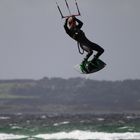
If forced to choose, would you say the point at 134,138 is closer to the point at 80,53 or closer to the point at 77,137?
the point at 77,137

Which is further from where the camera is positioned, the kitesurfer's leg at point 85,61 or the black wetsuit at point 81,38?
the kitesurfer's leg at point 85,61

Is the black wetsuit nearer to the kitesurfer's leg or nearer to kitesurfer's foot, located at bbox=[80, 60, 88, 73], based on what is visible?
the kitesurfer's leg

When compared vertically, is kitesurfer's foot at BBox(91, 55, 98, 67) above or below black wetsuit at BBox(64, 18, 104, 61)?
below

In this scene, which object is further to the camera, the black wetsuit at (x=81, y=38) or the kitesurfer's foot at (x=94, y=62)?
the kitesurfer's foot at (x=94, y=62)

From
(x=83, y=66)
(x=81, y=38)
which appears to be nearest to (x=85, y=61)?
(x=83, y=66)

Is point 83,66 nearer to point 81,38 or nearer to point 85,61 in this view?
point 85,61

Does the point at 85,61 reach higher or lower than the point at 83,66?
higher

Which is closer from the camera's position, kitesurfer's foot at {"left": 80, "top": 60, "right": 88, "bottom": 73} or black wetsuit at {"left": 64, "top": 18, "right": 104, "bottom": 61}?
black wetsuit at {"left": 64, "top": 18, "right": 104, "bottom": 61}

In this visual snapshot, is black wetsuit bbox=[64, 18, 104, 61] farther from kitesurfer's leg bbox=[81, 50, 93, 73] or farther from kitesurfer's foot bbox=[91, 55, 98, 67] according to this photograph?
kitesurfer's foot bbox=[91, 55, 98, 67]

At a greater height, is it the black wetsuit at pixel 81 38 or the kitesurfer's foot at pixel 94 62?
the black wetsuit at pixel 81 38

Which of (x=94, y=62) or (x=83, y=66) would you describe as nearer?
(x=83, y=66)

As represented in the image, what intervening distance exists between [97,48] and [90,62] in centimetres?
83

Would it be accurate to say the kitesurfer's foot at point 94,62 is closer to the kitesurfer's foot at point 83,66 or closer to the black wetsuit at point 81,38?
the kitesurfer's foot at point 83,66

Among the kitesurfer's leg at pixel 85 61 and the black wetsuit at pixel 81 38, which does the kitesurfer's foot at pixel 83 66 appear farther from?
the black wetsuit at pixel 81 38
